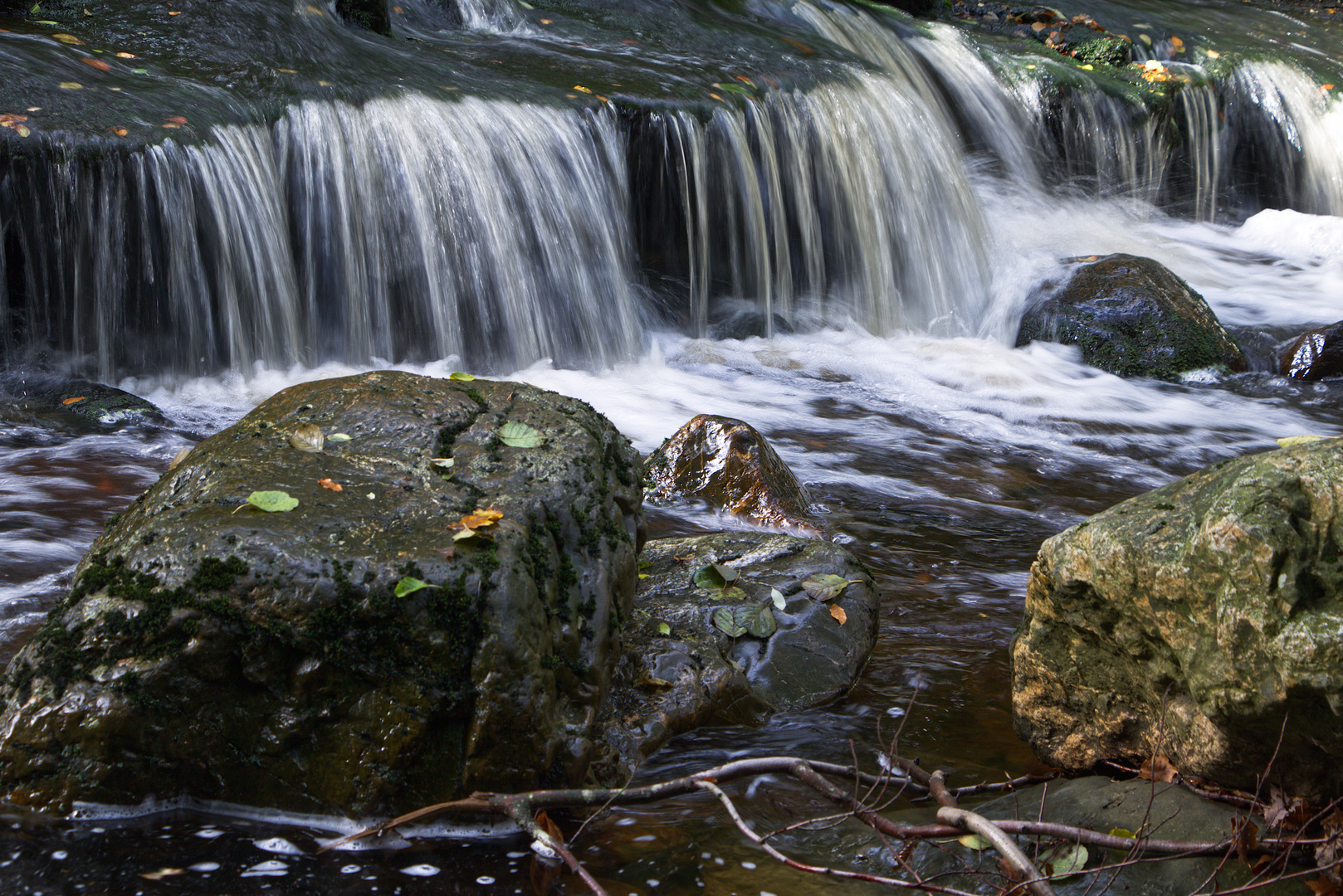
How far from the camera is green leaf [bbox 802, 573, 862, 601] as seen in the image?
A: 3.46 meters

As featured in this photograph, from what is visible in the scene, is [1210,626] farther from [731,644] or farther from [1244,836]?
[731,644]

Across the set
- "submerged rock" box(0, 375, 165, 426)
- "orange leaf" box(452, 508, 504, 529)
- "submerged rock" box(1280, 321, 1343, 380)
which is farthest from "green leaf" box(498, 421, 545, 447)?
"submerged rock" box(1280, 321, 1343, 380)

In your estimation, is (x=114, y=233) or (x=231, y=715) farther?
(x=114, y=233)

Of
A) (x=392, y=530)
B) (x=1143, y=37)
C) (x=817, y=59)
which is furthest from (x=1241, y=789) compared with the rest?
(x=1143, y=37)

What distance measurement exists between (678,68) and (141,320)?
16.7 feet

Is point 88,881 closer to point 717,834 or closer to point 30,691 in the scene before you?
point 30,691

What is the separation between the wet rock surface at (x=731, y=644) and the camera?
2.84m

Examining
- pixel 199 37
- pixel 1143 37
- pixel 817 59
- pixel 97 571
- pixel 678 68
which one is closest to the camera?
pixel 97 571

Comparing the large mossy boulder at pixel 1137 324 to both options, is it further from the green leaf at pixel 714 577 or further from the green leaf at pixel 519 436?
the green leaf at pixel 519 436

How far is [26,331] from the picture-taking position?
6.00 meters

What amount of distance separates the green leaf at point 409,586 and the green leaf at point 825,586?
1.53 meters

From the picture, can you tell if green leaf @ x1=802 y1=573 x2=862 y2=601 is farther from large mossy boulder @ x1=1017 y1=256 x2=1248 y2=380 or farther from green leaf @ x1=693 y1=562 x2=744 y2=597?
large mossy boulder @ x1=1017 y1=256 x2=1248 y2=380

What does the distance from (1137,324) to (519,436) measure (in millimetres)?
7069

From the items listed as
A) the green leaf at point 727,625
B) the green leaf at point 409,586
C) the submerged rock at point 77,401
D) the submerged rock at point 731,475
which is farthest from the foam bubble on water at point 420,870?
the submerged rock at point 77,401
